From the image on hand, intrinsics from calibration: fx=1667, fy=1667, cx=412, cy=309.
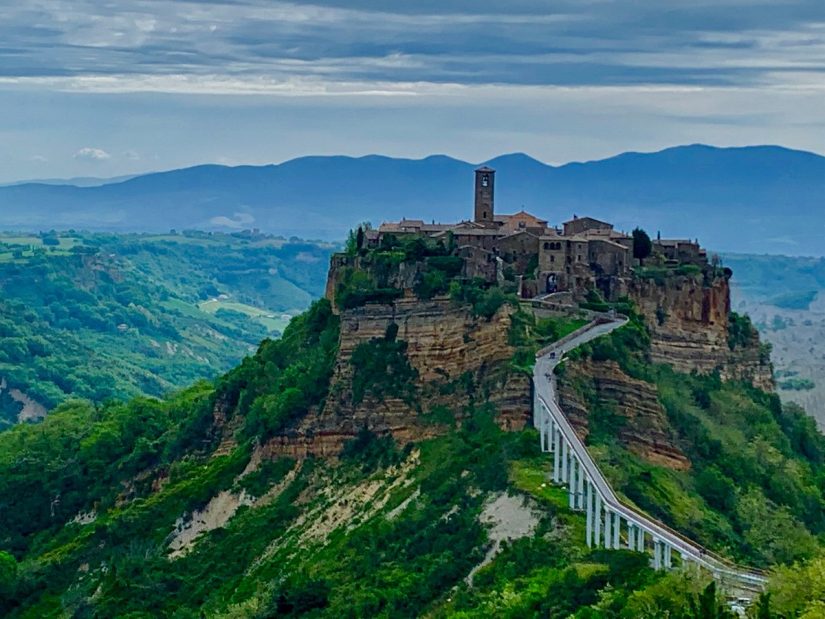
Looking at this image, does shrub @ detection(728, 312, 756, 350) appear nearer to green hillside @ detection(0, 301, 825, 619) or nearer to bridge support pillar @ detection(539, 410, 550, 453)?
green hillside @ detection(0, 301, 825, 619)

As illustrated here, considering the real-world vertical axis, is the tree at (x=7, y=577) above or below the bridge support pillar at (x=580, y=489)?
below

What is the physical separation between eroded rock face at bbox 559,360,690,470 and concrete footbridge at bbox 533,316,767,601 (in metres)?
1.37

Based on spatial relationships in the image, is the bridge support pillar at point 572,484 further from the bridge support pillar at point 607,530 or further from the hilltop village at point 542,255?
the hilltop village at point 542,255

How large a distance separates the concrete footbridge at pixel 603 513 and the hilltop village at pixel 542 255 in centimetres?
914

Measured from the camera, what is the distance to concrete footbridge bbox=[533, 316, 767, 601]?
47969mm

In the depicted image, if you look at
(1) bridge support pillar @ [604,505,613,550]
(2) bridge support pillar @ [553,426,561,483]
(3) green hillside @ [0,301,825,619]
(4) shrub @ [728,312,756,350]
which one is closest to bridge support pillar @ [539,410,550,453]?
(3) green hillside @ [0,301,825,619]

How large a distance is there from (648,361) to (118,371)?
360 ft

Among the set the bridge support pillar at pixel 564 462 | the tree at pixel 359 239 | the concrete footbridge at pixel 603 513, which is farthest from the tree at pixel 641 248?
the bridge support pillar at pixel 564 462

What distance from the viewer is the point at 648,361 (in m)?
69.1

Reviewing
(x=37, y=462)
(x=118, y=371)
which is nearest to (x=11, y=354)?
(x=118, y=371)

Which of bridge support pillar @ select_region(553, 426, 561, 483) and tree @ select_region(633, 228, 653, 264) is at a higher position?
tree @ select_region(633, 228, 653, 264)

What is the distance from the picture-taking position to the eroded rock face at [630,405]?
2474 inches

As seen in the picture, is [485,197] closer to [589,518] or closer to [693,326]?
[693,326]

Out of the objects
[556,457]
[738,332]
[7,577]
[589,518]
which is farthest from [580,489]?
[7,577]
